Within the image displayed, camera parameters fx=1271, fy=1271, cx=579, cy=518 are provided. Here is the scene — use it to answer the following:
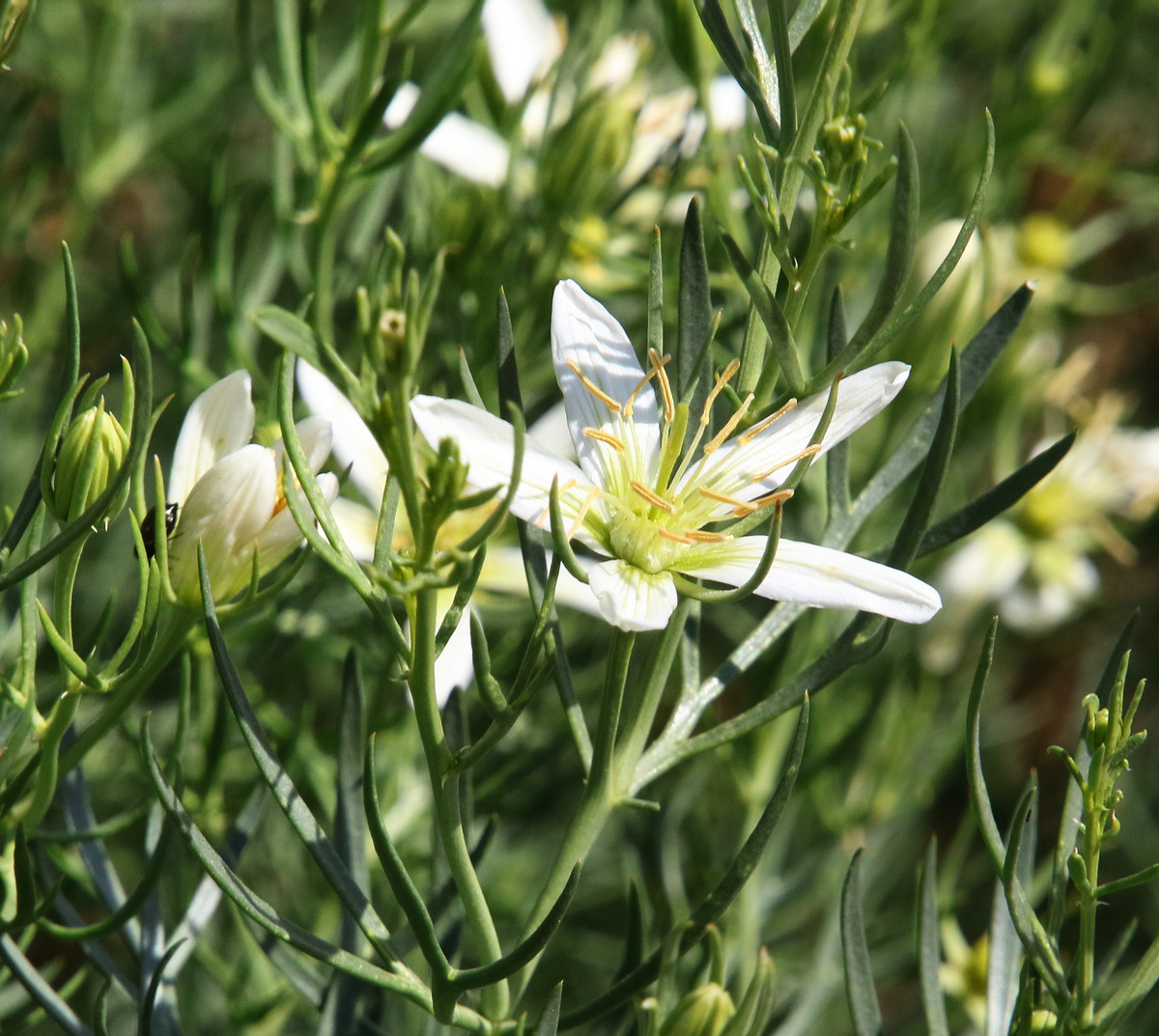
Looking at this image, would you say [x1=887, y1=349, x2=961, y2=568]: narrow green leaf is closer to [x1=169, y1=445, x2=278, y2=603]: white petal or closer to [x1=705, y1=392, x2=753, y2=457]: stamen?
[x1=705, y1=392, x2=753, y2=457]: stamen

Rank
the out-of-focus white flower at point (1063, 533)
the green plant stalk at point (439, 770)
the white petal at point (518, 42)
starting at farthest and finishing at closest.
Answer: the out-of-focus white flower at point (1063, 533) → the white petal at point (518, 42) → the green plant stalk at point (439, 770)

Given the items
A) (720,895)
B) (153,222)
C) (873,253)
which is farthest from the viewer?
(153,222)

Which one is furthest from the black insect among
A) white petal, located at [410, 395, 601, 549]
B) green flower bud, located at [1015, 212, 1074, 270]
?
green flower bud, located at [1015, 212, 1074, 270]

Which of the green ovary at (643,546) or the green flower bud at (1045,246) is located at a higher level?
the green ovary at (643,546)

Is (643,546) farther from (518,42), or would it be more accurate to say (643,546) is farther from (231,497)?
(518,42)

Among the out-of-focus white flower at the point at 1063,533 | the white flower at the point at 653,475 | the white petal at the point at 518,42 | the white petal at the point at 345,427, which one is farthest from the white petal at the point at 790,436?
the out-of-focus white flower at the point at 1063,533

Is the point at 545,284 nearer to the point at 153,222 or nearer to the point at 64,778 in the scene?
the point at 64,778

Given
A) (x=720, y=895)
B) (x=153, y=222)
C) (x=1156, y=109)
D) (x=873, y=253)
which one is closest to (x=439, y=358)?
(x=873, y=253)

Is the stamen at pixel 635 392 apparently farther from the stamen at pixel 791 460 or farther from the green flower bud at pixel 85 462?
the green flower bud at pixel 85 462
